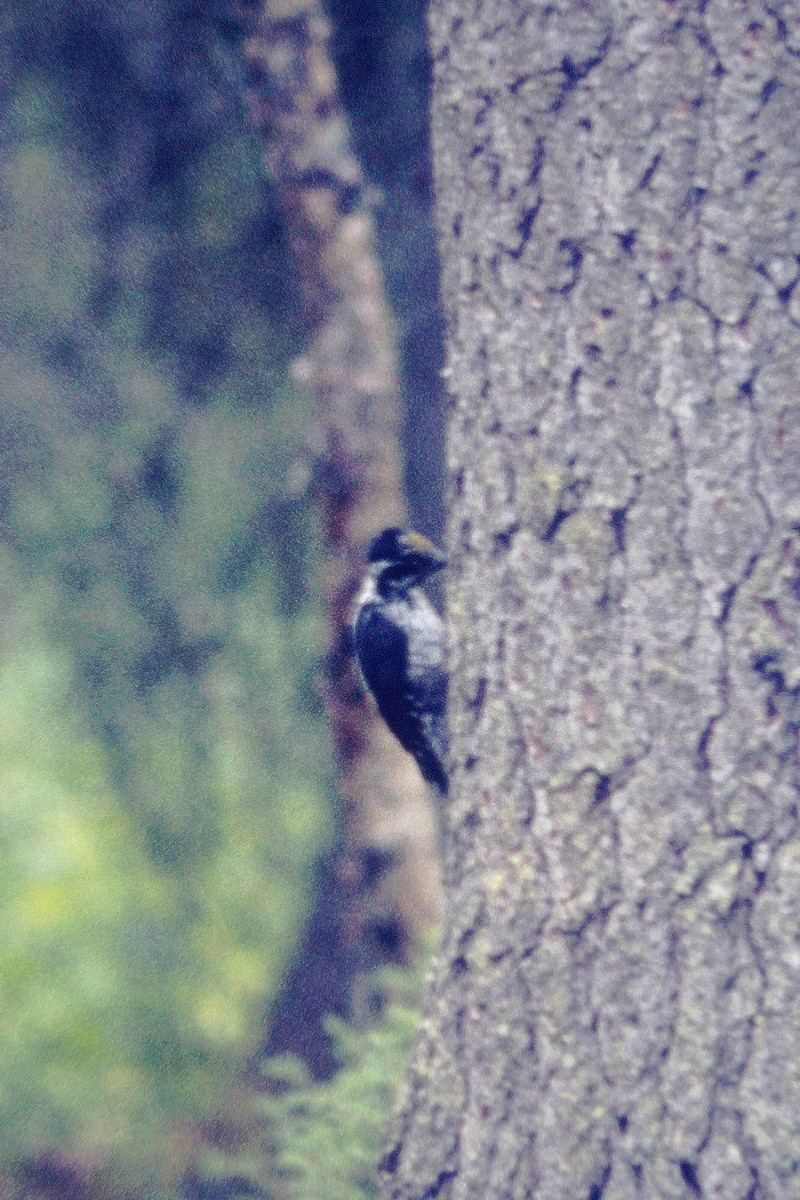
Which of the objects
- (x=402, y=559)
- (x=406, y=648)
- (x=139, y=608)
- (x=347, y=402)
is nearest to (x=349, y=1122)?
(x=406, y=648)

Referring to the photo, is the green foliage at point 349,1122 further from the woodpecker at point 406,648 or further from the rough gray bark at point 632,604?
the woodpecker at point 406,648

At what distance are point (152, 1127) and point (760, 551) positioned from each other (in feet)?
16.3

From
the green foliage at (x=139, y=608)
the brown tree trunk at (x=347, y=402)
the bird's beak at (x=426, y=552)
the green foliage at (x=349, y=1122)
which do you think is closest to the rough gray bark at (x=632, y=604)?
the green foliage at (x=349, y=1122)

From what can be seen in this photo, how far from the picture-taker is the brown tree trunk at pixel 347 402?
3760 mm

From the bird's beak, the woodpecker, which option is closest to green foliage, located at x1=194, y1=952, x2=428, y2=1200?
the woodpecker

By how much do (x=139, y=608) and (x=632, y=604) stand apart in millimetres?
4170

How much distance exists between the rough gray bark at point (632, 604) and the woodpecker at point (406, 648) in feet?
2.96

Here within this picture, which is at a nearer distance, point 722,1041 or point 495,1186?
point 722,1041

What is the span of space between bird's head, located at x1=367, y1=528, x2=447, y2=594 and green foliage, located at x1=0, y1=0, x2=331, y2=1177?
2.05 m

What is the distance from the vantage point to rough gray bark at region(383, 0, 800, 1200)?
1786mm

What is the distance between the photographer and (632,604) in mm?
1861

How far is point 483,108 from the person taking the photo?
6.51 ft

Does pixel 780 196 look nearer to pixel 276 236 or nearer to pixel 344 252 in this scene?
pixel 344 252

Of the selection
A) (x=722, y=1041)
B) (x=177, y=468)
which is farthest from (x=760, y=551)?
(x=177, y=468)
